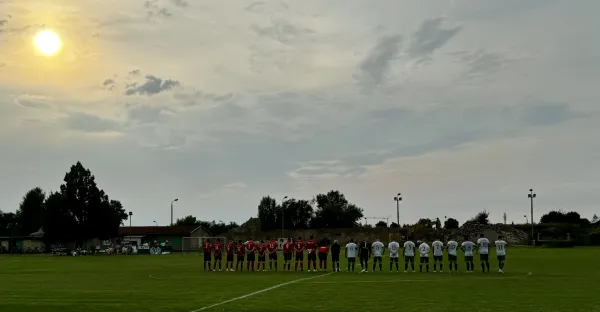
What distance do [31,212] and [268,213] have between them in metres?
64.3

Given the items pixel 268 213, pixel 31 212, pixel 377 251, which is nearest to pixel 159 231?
pixel 268 213

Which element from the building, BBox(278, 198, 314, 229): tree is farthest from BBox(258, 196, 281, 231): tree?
the building

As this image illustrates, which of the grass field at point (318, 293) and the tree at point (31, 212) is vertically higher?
the tree at point (31, 212)

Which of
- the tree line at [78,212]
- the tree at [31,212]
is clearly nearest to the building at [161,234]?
the tree line at [78,212]

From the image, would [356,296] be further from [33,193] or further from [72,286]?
[33,193]

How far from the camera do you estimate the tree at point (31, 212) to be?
177 metres

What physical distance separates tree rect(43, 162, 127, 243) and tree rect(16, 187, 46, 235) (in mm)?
68406

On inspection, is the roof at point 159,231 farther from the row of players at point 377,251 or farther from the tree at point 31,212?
the row of players at point 377,251

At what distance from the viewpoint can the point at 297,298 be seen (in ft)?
79.1

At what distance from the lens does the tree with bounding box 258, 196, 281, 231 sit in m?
168

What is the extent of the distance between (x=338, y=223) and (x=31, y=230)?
255 ft

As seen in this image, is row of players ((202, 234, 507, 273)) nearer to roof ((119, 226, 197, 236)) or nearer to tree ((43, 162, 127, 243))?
tree ((43, 162, 127, 243))

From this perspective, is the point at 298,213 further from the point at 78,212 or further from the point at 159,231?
the point at 78,212

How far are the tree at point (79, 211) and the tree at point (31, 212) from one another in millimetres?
68406
